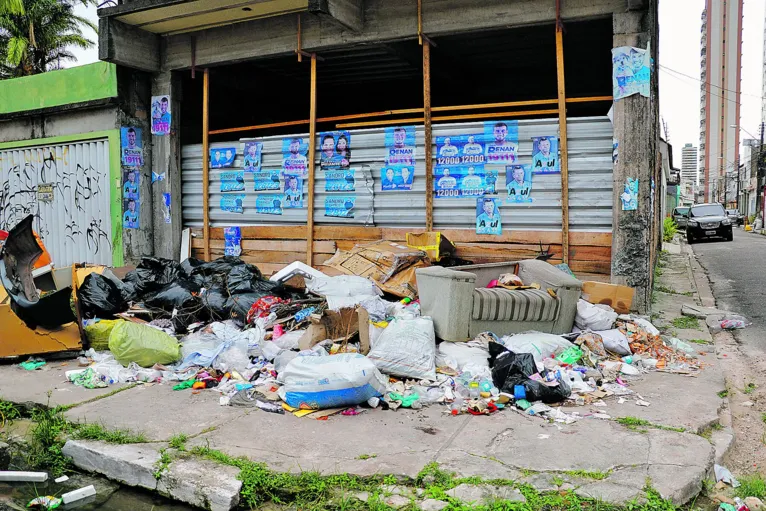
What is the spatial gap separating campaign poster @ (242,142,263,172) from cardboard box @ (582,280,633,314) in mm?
4768

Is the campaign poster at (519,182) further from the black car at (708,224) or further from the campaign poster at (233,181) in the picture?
the black car at (708,224)

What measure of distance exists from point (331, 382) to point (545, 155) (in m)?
4.12

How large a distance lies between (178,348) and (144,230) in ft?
13.0

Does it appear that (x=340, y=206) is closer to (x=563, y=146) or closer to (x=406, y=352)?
(x=563, y=146)

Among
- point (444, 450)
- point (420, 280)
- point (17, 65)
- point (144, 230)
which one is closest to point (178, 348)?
point (420, 280)

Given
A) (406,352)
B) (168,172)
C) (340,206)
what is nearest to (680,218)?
(340,206)

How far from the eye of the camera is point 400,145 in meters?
7.61

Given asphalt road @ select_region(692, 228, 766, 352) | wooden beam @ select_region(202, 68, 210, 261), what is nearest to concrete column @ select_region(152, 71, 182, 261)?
wooden beam @ select_region(202, 68, 210, 261)

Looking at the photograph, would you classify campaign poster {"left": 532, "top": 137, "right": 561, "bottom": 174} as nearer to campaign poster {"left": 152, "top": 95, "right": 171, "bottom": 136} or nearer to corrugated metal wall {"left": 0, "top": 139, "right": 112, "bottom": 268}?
campaign poster {"left": 152, "top": 95, "right": 171, "bottom": 136}

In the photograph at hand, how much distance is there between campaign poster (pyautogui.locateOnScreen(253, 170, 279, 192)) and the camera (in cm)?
840

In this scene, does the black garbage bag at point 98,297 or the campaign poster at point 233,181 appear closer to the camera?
the black garbage bag at point 98,297

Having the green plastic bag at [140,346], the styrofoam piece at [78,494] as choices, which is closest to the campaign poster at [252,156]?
the green plastic bag at [140,346]

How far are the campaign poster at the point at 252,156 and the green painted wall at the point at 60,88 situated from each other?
7.09 feet

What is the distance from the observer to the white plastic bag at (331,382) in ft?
13.6
